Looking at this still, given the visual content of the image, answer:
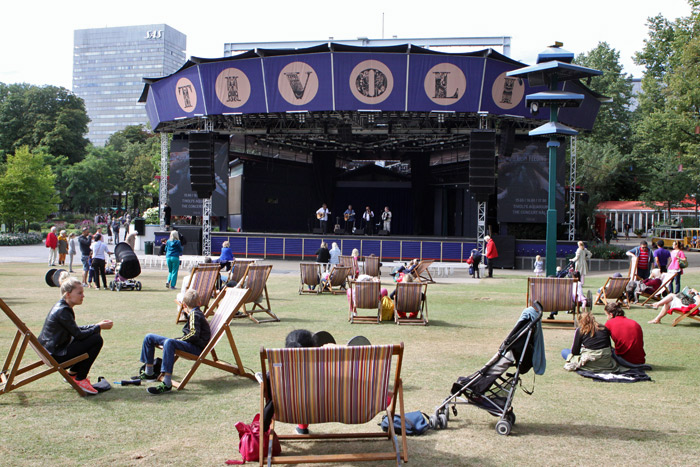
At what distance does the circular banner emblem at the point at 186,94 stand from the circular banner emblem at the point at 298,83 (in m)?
4.02

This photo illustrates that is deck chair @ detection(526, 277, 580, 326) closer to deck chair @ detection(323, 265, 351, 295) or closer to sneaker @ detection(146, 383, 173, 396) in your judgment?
deck chair @ detection(323, 265, 351, 295)

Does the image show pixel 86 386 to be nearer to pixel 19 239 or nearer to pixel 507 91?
pixel 507 91

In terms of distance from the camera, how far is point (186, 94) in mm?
25188

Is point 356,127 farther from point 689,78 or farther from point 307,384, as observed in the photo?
point 307,384

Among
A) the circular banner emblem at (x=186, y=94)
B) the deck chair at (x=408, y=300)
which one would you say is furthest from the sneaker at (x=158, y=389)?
the circular banner emblem at (x=186, y=94)

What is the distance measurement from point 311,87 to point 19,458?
20104 mm

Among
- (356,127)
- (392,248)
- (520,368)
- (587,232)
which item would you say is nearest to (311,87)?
(356,127)

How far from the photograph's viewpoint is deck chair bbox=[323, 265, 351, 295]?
580 inches

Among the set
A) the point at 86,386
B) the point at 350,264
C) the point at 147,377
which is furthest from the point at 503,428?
the point at 350,264

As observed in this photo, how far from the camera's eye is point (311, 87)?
904 inches

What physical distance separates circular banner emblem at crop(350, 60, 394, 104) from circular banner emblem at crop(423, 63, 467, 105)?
1.43 m

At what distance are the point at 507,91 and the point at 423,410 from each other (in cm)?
2006

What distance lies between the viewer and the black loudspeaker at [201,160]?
24969 mm

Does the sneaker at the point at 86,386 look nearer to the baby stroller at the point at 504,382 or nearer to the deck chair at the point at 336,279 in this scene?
the baby stroller at the point at 504,382
